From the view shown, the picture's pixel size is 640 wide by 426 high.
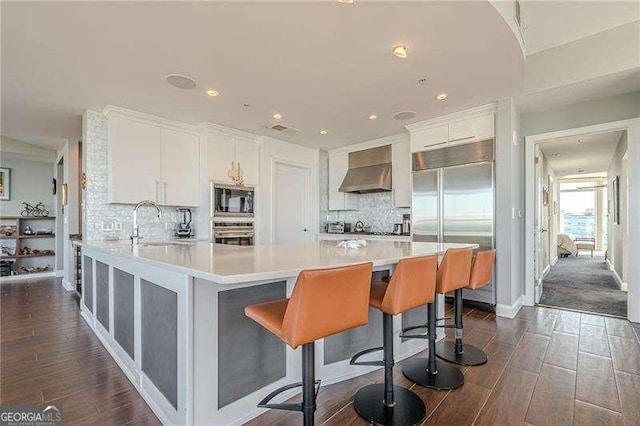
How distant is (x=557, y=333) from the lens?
2906mm

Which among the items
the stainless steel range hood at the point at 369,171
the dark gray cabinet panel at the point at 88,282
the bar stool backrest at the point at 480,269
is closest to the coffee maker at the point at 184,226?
the dark gray cabinet panel at the point at 88,282

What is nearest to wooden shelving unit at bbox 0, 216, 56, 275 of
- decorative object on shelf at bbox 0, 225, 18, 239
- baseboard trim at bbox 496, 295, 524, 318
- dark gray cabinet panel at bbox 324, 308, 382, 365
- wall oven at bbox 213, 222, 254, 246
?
decorative object on shelf at bbox 0, 225, 18, 239

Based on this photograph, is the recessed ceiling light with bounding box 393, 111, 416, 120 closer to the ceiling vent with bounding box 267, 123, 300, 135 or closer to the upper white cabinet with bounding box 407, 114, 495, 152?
the upper white cabinet with bounding box 407, 114, 495, 152

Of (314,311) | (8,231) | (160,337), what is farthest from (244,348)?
(8,231)

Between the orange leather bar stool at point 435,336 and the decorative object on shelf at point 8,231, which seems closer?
the orange leather bar stool at point 435,336

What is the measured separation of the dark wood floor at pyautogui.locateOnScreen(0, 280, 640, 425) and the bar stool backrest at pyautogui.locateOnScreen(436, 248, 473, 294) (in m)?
0.64

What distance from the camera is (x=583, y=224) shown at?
34.2ft

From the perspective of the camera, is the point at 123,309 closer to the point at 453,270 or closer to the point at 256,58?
the point at 256,58

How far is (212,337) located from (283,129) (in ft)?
11.6

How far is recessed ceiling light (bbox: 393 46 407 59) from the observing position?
93.0 inches

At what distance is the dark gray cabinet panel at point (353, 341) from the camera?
2055mm

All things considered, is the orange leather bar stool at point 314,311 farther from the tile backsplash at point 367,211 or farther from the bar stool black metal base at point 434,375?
the tile backsplash at point 367,211

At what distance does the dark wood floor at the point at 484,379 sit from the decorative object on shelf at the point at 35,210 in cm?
389

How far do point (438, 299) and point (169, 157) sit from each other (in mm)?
3734
